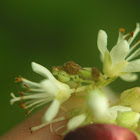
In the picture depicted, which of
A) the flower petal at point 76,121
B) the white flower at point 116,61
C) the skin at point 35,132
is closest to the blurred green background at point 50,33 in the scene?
the skin at point 35,132

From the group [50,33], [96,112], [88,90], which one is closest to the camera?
[96,112]

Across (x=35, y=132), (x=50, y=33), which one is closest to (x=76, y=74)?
(x=35, y=132)

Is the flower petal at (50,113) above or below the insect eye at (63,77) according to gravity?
below

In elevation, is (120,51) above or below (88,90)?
above

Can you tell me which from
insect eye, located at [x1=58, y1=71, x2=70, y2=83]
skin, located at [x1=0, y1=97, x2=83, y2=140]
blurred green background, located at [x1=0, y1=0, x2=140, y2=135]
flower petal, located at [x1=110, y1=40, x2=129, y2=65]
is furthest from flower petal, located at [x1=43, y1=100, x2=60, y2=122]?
blurred green background, located at [x1=0, y1=0, x2=140, y2=135]

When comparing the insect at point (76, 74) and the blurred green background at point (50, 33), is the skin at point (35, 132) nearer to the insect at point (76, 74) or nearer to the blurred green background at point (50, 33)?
the insect at point (76, 74)

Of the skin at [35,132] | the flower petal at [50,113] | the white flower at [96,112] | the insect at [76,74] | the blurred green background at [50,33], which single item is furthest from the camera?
the blurred green background at [50,33]

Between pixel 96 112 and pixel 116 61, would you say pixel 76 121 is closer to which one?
pixel 96 112
